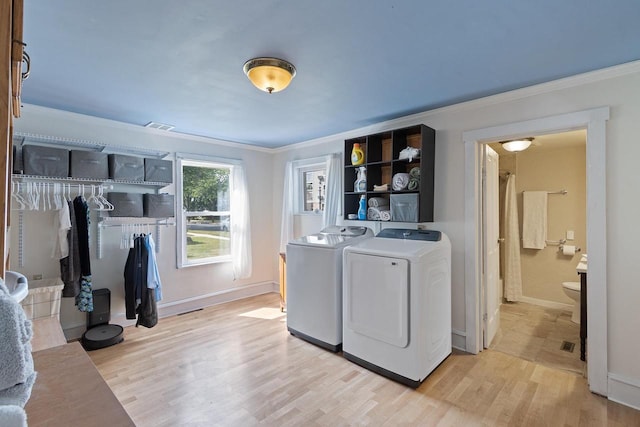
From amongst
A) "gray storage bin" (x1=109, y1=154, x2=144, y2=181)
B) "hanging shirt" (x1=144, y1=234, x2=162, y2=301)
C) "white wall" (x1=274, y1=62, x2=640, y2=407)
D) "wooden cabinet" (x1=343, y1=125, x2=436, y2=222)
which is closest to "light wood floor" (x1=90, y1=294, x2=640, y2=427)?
"white wall" (x1=274, y1=62, x2=640, y2=407)

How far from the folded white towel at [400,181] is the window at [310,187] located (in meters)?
1.39

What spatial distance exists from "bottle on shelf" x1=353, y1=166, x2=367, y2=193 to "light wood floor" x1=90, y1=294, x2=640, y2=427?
1.71m

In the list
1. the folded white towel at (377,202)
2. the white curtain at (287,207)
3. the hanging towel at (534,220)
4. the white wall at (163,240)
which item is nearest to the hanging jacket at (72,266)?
the white wall at (163,240)

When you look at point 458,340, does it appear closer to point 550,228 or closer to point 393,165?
point 393,165

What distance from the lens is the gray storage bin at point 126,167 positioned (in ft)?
10.4

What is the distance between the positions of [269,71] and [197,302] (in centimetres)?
326

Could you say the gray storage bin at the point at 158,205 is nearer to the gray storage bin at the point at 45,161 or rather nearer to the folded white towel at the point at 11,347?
the gray storage bin at the point at 45,161

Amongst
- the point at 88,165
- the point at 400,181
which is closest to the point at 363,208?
the point at 400,181

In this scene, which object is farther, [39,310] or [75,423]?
[39,310]

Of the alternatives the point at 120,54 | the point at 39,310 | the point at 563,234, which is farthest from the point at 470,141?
the point at 39,310

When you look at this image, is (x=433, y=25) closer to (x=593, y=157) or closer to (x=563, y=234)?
(x=593, y=157)

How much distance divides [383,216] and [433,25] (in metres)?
1.91

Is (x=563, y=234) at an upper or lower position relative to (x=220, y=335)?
upper

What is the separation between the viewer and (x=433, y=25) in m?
1.66
